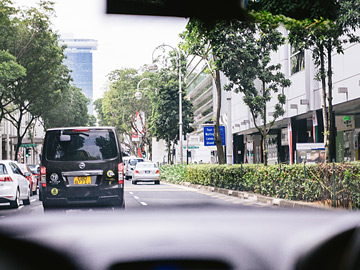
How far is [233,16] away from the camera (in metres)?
2.69

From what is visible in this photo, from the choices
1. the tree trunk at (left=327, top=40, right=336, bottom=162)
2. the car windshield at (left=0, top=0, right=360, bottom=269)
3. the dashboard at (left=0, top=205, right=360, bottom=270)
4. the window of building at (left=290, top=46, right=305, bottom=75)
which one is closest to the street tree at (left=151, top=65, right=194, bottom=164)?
the car windshield at (left=0, top=0, right=360, bottom=269)

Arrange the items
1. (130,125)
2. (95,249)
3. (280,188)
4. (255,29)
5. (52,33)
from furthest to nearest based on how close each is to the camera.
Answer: (280,188) < (130,125) < (52,33) < (255,29) < (95,249)

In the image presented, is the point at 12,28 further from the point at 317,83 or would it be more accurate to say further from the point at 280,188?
the point at 280,188

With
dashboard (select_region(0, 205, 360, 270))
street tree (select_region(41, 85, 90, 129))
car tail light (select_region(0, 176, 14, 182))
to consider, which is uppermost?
street tree (select_region(41, 85, 90, 129))

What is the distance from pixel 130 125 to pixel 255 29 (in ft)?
7.54

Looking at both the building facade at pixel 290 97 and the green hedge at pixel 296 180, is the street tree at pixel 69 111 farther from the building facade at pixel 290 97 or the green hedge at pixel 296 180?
the green hedge at pixel 296 180

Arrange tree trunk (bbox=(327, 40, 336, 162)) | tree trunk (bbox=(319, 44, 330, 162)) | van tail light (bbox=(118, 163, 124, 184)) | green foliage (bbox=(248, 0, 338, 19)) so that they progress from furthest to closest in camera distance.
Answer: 1. van tail light (bbox=(118, 163, 124, 184))
2. tree trunk (bbox=(327, 40, 336, 162))
3. tree trunk (bbox=(319, 44, 330, 162))
4. green foliage (bbox=(248, 0, 338, 19))

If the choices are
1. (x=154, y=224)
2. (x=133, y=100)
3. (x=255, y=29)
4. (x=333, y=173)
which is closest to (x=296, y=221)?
(x=154, y=224)

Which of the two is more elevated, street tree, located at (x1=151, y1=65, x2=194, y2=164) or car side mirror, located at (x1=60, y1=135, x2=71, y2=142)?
street tree, located at (x1=151, y1=65, x2=194, y2=164)

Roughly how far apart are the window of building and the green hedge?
1420 millimetres

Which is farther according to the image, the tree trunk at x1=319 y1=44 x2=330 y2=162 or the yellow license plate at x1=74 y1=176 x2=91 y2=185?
the yellow license plate at x1=74 y1=176 x2=91 y2=185

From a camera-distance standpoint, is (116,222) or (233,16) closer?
(233,16)

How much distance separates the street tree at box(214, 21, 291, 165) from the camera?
3.26 metres

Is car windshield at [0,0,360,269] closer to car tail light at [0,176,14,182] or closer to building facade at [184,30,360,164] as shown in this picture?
building facade at [184,30,360,164]
